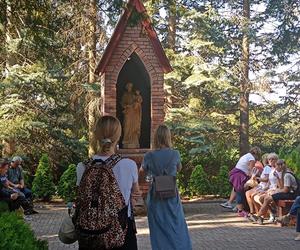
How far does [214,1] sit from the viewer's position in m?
25.1

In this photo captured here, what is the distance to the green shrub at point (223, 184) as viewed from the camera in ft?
51.6

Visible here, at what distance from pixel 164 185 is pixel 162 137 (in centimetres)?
58

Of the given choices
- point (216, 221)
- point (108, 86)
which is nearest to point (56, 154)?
point (108, 86)

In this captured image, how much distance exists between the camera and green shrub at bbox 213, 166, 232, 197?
619 inches

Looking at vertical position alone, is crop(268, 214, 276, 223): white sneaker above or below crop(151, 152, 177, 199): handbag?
below

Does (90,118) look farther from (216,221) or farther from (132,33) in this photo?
(216,221)

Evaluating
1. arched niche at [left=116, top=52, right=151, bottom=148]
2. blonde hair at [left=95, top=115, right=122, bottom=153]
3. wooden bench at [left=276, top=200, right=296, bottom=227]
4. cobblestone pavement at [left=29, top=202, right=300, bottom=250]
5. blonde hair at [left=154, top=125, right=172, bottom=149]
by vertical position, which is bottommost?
cobblestone pavement at [left=29, top=202, right=300, bottom=250]

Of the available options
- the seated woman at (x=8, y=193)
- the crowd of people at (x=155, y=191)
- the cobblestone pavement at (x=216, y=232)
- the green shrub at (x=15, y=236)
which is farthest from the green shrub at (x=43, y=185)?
the green shrub at (x=15, y=236)

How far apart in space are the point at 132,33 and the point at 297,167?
5447 millimetres

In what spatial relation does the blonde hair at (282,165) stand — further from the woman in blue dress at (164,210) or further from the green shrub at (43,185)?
the green shrub at (43,185)

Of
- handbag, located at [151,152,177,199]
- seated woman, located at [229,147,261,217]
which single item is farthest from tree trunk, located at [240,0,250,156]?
handbag, located at [151,152,177,199]

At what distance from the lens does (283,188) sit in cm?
1009

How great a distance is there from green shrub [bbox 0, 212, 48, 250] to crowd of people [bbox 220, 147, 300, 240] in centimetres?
596

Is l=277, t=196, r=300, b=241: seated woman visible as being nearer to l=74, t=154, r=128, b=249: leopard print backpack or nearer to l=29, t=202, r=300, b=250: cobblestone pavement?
l=29, t=202, r=300, b=250: cobblestone pavement
